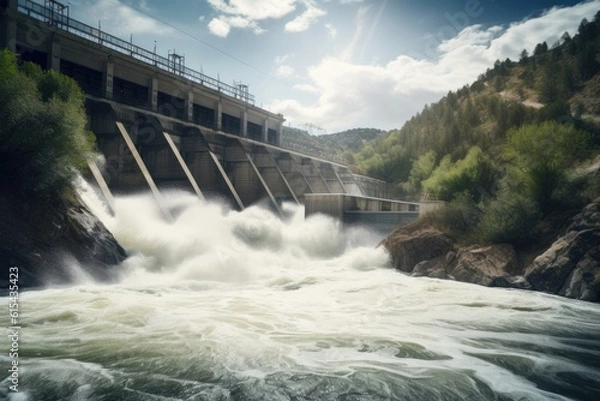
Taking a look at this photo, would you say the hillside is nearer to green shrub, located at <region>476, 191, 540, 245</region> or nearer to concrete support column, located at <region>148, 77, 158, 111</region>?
green shrub, located at <region>476, 191, 540, 245</region>

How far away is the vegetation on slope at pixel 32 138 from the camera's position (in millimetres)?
13852

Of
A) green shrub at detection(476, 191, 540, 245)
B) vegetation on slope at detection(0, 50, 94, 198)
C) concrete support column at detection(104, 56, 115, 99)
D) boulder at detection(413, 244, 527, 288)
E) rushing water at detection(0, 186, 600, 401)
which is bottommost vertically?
rushing water at detection(0, 186, 600, 401)

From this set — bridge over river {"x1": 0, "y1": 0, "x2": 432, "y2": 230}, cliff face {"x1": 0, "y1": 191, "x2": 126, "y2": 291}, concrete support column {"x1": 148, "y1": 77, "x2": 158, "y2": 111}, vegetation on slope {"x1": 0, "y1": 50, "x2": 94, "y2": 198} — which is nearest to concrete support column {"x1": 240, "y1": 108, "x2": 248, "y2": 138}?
bridge over river {"x1": 0, "y1": 0, "x2": 432, "y2": 230}

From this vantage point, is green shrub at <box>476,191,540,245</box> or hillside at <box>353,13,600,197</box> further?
hillside at <box>353,13,600,197</box>

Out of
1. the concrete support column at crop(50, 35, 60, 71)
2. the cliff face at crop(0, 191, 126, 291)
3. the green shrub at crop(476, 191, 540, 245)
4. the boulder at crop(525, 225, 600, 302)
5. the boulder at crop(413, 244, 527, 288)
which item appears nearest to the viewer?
the cliff face at crop(0, 191, 126, 291)

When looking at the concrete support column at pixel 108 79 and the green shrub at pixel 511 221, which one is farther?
the concrete support column at pixel 108 79

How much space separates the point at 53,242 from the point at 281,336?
10337mm

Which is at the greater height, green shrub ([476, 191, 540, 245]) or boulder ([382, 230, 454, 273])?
green shrub ([476, 191, 540, 245])

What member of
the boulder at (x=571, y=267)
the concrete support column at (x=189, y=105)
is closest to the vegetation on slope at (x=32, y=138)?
the concrete support column at (x=189, y=105)

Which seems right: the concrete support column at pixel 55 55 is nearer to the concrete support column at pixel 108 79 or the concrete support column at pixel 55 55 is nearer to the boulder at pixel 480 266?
the concrete support column at pixel 108 79

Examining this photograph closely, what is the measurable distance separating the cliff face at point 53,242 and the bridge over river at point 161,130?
2.97m

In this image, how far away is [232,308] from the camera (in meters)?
11.4

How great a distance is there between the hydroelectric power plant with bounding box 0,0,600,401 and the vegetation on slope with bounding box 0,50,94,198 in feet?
10.5

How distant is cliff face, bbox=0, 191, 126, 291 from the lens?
13.1 meters
